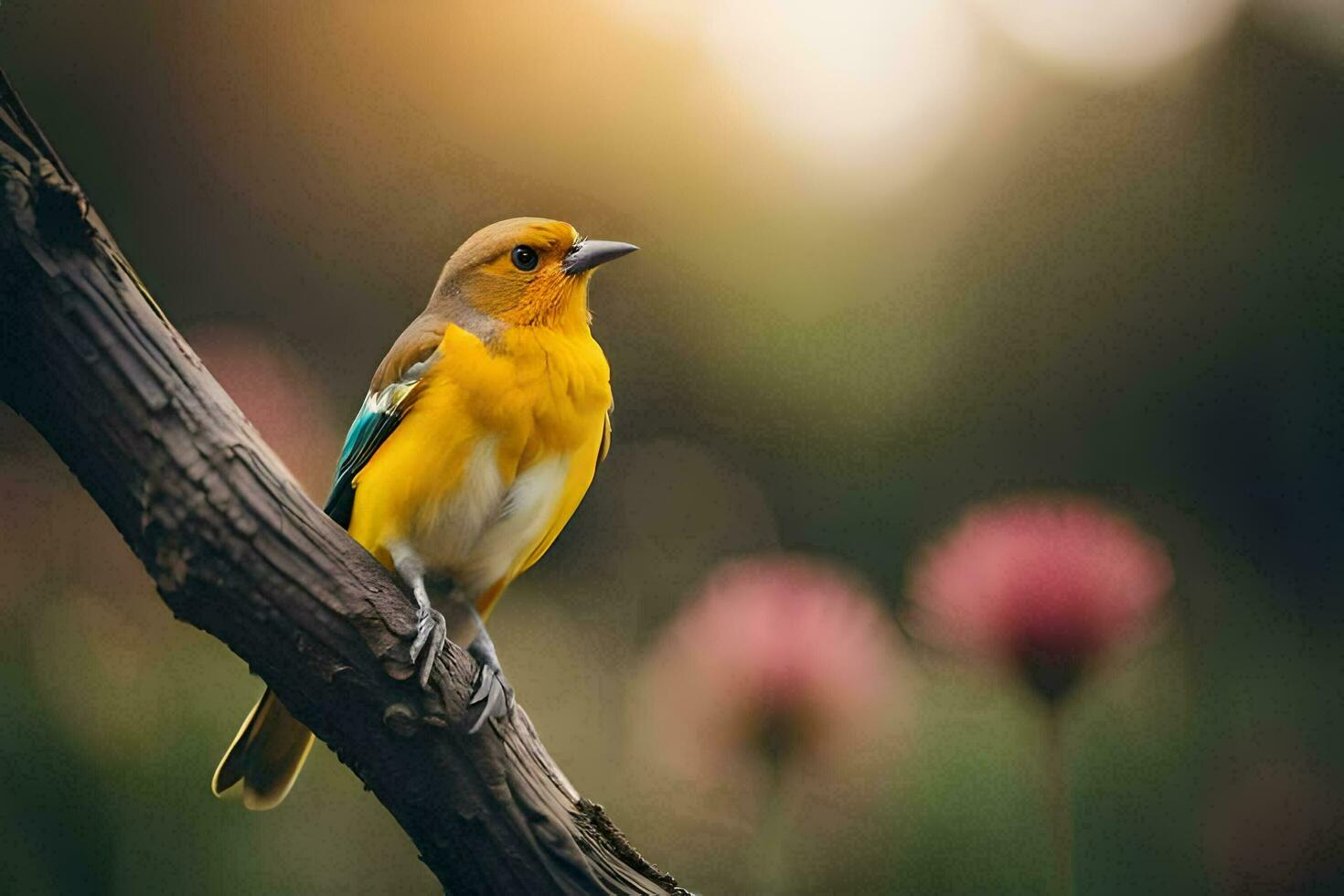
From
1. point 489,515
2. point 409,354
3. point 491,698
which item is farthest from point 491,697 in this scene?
point 409,354

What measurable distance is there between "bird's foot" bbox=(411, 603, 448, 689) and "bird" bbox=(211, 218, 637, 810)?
58 millimetres

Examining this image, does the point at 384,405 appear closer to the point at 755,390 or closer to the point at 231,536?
the point at 231,536

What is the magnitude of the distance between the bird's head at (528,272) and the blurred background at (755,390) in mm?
312

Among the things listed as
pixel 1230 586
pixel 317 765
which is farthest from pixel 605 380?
pixel 1230 586

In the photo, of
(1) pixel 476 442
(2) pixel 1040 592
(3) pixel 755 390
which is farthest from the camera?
(3) pixel 755 390

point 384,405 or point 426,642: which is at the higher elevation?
point 384,405

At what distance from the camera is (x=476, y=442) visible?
77cm

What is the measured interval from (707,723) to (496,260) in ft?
1.32

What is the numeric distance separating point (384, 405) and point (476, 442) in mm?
77

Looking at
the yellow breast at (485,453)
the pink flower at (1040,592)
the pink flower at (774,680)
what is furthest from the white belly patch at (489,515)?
the pink flower at (1040,592)

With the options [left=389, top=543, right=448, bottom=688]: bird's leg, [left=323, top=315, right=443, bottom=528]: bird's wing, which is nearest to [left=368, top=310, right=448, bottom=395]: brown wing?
[left=323, top=315, right=443, bottom=528]: bird's wing

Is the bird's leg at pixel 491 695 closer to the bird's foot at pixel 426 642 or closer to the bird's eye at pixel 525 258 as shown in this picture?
the bird's foot at pixel 426 642

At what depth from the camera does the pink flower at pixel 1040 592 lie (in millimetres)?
900

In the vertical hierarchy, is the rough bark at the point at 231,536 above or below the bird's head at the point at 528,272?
below
